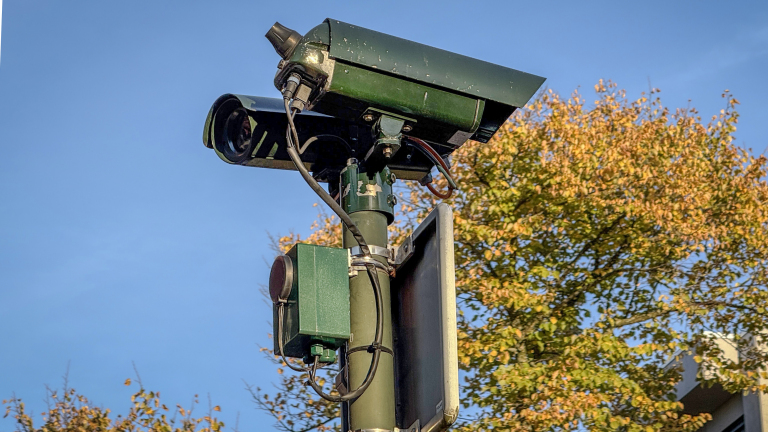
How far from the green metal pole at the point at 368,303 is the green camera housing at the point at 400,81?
0.29m

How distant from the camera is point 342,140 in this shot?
4477 mm

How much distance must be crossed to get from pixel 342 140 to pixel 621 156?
11780 millimetres

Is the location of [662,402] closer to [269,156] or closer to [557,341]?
[557,341]

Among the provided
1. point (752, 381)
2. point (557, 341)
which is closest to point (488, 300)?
point (557, 341)

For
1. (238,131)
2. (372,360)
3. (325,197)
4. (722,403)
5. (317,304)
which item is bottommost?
(372,360)

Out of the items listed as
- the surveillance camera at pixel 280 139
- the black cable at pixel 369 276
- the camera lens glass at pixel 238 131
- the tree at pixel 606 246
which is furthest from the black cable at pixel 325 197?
the tree at pixel 606 246

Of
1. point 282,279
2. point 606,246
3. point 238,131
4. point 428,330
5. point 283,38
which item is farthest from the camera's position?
point 606,246

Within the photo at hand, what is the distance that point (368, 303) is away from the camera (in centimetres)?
396

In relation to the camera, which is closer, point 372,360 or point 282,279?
point 372,360

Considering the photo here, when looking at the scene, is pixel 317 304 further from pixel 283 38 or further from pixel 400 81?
pixel 283 38

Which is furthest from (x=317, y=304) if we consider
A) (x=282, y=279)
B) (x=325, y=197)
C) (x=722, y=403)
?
(x=722, y=403)

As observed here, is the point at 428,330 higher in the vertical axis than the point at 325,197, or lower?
lower

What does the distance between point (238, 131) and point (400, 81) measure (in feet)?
3.82

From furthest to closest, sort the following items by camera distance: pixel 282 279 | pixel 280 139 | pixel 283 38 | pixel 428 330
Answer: pixel 280 139, pixel 283 38, pixel 282 279, pixel 428 330
